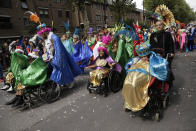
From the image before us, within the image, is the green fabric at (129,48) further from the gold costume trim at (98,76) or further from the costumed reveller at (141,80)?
the costumed reveller at (141,80)

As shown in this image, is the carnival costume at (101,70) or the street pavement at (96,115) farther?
the carnival costume at (101,70)

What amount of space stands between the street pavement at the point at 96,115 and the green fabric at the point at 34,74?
756 mm

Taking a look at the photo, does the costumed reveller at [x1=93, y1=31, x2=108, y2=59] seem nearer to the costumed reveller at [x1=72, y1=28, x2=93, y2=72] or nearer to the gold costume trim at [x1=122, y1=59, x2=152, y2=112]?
the costumed reveller at [x1=72, y1=28, x2=93, y2=72]

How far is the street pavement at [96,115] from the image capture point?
3.01m

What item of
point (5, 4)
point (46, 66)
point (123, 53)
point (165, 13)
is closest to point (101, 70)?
point (123, 53)

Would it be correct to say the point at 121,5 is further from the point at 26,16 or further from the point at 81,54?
the point at 81,54

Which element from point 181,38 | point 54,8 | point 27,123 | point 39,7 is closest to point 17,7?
point 39,7

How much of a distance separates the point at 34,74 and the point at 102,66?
6.42 feet

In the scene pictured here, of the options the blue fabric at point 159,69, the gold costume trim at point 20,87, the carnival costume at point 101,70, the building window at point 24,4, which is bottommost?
the gold costume trim at point 20,87

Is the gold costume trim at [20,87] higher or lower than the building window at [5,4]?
lower

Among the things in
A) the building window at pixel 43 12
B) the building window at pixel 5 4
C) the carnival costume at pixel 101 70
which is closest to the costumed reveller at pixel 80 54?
the carnival costume at pixel 101 70

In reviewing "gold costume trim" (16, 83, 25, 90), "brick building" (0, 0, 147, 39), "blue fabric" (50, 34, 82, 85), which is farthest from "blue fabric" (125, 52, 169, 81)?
"brick building" (0, 0, 147, 39)

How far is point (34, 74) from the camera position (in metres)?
4.27

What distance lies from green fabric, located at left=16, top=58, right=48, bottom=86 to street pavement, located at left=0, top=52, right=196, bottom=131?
2.48ft
